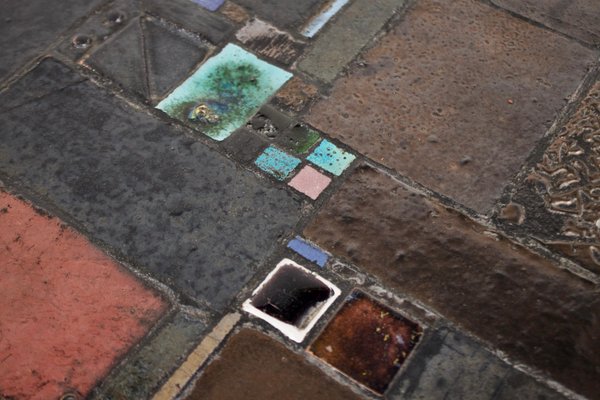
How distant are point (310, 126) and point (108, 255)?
805 mm

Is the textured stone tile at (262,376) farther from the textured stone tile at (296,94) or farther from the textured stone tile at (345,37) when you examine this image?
the textured stone tile at (345,37)

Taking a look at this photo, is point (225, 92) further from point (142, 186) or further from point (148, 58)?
point (142, 186)

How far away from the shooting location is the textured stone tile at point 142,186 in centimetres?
205

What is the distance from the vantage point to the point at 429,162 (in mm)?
2256

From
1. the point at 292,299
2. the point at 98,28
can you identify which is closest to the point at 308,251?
the point at 292,299

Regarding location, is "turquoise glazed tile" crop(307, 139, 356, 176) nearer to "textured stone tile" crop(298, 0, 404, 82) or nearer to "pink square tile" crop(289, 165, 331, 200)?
"pink square tile" crop(289, 165, 331, 200)

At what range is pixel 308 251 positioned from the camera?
207cm

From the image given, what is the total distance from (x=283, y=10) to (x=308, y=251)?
1.09m

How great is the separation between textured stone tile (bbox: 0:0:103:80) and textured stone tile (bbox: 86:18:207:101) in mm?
207

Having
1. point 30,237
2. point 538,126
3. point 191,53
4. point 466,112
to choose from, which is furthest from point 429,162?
point 30,237

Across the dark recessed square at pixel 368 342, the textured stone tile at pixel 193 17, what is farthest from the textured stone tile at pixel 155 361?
the textured stone tile at pixel 193 17

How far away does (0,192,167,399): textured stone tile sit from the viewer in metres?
1.86

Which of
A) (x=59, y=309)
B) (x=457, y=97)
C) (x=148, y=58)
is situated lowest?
(x=59, y=309)

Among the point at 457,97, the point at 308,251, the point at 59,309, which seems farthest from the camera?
the point at 457,97
